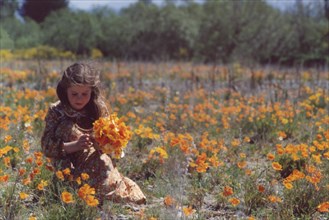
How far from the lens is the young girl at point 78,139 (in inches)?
137

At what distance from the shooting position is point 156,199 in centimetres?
379

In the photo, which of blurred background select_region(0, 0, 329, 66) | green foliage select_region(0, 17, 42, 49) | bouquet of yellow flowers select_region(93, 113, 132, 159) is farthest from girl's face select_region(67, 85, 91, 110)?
green foliage select_region(0, 17, 42, 49)

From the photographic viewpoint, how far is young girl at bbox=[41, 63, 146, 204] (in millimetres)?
3477

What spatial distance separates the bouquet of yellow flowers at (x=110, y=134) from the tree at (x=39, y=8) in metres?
38.6

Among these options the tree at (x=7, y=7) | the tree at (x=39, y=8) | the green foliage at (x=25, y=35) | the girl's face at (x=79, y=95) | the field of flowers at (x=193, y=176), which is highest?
the tree at (x=39, y=8)

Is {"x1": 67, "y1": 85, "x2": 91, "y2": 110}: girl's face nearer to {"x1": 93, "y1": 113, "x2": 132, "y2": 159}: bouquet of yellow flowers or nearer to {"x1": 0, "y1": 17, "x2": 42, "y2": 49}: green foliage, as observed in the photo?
{"x1": 93, "y1": 113, "x2": 132, "y2": 159}: bouquet of yellow flowers

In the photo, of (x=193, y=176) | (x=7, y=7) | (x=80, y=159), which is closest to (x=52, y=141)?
(x=80, y=159)

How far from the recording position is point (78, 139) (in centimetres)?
336

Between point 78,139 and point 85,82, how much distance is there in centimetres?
44

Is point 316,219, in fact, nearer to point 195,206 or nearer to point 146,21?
point 195,206

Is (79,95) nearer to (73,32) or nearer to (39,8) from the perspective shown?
(73,32)

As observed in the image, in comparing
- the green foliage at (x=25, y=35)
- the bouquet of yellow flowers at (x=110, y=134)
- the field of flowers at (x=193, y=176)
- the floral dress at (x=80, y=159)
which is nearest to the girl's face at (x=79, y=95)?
the floral dress at (x=80, y=159)

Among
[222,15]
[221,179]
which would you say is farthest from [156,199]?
[222,15]

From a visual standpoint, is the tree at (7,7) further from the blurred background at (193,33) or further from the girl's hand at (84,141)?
the girl's hand at (84,141)
